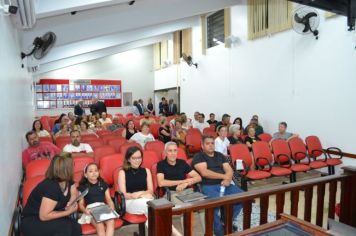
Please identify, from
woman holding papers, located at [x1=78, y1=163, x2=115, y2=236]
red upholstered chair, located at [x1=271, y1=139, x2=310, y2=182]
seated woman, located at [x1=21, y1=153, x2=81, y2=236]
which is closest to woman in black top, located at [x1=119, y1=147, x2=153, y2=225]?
woman holding papers, located at [x1=78, y1=163, x2=115, y2=236]

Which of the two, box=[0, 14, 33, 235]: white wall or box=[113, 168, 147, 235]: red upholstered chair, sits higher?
box=[0, 14, 33, 235]: white wall

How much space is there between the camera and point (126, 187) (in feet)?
10.5

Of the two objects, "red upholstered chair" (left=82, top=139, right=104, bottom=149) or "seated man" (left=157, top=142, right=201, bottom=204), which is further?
"red upholstered chair" (left=82, top=139, right=104, bottom=149)

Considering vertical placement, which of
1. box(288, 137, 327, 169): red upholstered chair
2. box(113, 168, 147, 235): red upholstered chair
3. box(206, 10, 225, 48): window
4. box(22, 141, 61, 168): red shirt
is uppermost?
box(206, 10, 225, 48): window

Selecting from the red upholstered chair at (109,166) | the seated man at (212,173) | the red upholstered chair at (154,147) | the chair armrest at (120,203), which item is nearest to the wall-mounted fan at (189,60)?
the red upholstered chair at (154,147)

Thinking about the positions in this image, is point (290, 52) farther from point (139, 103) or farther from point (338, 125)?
point (139, 103)

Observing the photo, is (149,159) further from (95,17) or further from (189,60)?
(189,60)

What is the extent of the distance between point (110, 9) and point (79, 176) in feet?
13.3

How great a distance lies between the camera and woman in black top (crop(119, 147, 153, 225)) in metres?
3.11

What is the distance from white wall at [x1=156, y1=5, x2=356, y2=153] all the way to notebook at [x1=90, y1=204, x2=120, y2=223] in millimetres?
4850

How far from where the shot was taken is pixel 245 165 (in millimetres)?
4676

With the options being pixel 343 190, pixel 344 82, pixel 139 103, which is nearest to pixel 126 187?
pixel 343 190

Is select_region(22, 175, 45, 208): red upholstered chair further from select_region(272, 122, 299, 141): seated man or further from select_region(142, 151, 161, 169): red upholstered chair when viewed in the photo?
select_region(272, 122, 299, 141): seated man

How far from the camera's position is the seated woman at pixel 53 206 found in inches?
94.7
